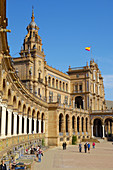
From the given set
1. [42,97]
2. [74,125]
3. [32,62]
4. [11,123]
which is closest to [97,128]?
[74,125]

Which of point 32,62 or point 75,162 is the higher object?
point 32,62

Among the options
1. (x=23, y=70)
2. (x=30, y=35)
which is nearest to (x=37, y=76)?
(x=23, y=70)

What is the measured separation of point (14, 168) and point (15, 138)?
7218mm

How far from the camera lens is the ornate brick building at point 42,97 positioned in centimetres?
2403

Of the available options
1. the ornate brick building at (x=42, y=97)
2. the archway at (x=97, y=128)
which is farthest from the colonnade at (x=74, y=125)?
the archway at (x=97, y=128)

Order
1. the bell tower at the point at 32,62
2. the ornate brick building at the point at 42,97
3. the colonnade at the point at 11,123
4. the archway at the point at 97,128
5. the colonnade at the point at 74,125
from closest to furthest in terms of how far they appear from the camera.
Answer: the colonnade at the point at 11,123, the ornate brick building at the point at 42,97, the colonnade at the point at 74,125, the bell tower at the point at 32,62, the archway at the point at 97,128

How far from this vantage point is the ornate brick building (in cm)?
2403

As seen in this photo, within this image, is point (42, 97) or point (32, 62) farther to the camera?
point (42, 97)

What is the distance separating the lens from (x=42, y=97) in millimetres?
59000

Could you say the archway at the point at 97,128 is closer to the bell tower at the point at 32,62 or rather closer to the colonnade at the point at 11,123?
the bell tower at the point at 32,62

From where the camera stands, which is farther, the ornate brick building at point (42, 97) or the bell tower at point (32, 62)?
the bell tower at point (32, 62)

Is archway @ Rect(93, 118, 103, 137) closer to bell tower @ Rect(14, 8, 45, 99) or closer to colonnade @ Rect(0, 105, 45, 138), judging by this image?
bell tower @ Rect(14, 8, 45, 99)

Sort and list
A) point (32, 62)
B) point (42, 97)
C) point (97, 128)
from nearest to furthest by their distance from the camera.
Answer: point (32, 62)
point (42, 97)
point (97, 128)

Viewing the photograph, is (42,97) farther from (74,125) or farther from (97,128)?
(97,128)
